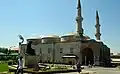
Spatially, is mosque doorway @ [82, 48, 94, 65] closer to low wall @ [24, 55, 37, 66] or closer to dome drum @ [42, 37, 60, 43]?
dome drum @ [42, 37, 60, 43]

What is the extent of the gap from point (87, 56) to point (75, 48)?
430 cm

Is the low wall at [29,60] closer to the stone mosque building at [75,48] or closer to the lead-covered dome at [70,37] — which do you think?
the stone mosque building at [75,48]

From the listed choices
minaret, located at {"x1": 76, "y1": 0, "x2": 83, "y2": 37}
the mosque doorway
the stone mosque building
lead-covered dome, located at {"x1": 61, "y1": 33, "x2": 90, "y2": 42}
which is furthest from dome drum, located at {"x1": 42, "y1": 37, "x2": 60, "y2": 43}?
the mosque doorway

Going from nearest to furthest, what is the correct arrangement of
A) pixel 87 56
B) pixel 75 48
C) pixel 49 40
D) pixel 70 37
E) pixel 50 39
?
pixel 75 48, pixel 87 56, pixel 70 37, pixel 49 40, pixel 50 39

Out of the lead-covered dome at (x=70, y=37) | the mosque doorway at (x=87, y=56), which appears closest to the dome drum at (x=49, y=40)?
the lead-covered dome at (x=70, y=37)

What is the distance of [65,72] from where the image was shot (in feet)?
91.0

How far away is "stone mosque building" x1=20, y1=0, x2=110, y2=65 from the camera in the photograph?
53.8m

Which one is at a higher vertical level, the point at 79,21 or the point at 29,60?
the point at 79,21

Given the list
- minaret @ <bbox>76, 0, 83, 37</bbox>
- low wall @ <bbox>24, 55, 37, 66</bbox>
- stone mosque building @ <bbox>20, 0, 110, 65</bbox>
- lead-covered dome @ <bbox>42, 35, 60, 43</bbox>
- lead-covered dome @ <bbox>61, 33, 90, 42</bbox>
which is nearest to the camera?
low wall @ <bbox>24, 55, 37, 66</bbox>

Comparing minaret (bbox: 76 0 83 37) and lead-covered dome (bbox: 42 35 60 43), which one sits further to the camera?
lead-covered dome (bbox: 42 35 60 43)

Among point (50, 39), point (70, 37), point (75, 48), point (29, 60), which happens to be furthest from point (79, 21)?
point (29, 60)

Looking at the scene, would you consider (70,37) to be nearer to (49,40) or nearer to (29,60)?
(49,40)

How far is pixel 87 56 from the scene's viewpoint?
56.9 meters

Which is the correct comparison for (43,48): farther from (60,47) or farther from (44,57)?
(60,47)
